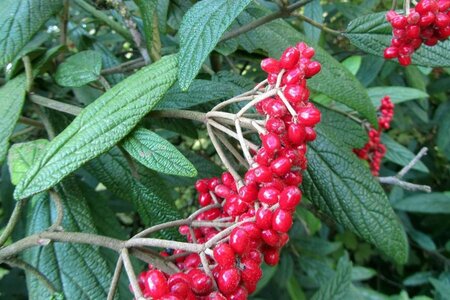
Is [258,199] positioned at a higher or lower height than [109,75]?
higher

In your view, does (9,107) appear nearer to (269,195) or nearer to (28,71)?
(28,71)

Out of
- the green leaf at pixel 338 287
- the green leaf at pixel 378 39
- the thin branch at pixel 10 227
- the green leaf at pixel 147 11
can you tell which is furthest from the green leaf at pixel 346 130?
the thin branch at pixel 10 227

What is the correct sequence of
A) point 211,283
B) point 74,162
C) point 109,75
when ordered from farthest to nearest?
point 109,75 < point 74,162 < point 211,283

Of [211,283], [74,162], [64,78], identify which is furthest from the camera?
[64,78]

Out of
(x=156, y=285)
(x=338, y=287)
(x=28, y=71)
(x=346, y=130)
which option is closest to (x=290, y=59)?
(x=156, y=285)

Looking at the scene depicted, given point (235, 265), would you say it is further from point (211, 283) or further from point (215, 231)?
point (215, 231)

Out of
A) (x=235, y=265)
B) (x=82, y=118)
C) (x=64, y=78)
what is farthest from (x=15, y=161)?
(x=235, y=265)

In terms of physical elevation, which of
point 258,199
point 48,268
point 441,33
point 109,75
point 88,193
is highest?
point 441,33
